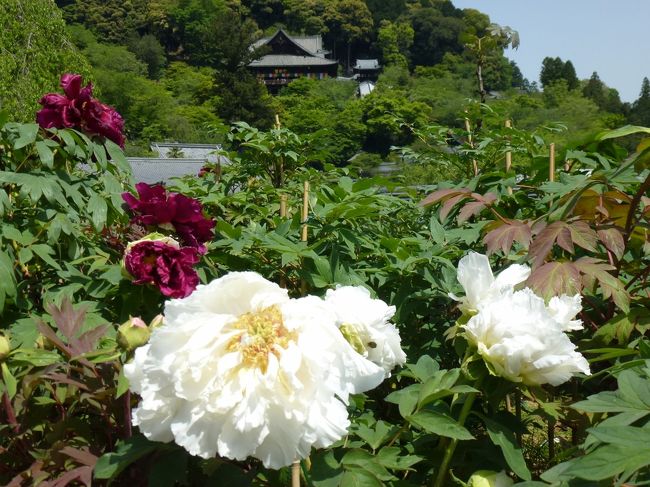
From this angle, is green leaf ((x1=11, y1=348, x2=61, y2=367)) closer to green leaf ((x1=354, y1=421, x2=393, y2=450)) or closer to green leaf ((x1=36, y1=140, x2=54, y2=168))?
green leaf ((x1=354, y1=421, x2=393, y2=450))

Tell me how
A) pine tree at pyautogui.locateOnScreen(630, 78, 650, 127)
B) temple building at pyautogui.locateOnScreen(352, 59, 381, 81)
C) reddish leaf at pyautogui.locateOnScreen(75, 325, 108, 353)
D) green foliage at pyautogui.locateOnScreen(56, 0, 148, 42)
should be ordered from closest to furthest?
1. reddish leaf at pyautogui.locateOnScreen(75, 325, 108, 353)
2. pine tree at pyautogui.locateOnScreen(630, 78, 650, 127)
3. green foliage at pyautogui.locateOnScreen(56, 0, 148, 42)
4. temple building at pyautogui.locateOnScreen(352, 59, 381, 81)

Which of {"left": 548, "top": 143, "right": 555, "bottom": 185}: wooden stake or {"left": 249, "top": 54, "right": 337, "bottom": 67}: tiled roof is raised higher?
{"left": 249, "top": 54, "right": 337, "bottom": 67}: tiled roof

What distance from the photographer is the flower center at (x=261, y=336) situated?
453mm

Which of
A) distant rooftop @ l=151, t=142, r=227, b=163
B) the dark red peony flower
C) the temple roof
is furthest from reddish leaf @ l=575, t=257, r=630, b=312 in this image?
the temple roof

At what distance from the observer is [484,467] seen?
685 mm

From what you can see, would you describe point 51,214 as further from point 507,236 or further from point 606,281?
point 606,281

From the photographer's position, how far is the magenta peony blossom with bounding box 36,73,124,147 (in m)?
1.03

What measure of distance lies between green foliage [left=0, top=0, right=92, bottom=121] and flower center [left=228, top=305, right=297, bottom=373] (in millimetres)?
9769

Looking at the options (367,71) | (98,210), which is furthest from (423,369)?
(367,71)

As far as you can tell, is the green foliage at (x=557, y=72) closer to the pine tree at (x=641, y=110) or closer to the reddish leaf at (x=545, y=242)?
the pine tree at (x=641, y=110)

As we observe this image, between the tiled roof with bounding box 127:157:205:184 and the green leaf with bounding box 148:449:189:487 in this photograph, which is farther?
the tiled roof with bounding box 127:157:205:184

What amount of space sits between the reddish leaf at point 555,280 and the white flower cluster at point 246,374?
0.94ft

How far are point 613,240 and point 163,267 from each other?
53 centimetres

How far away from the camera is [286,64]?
3756cm
